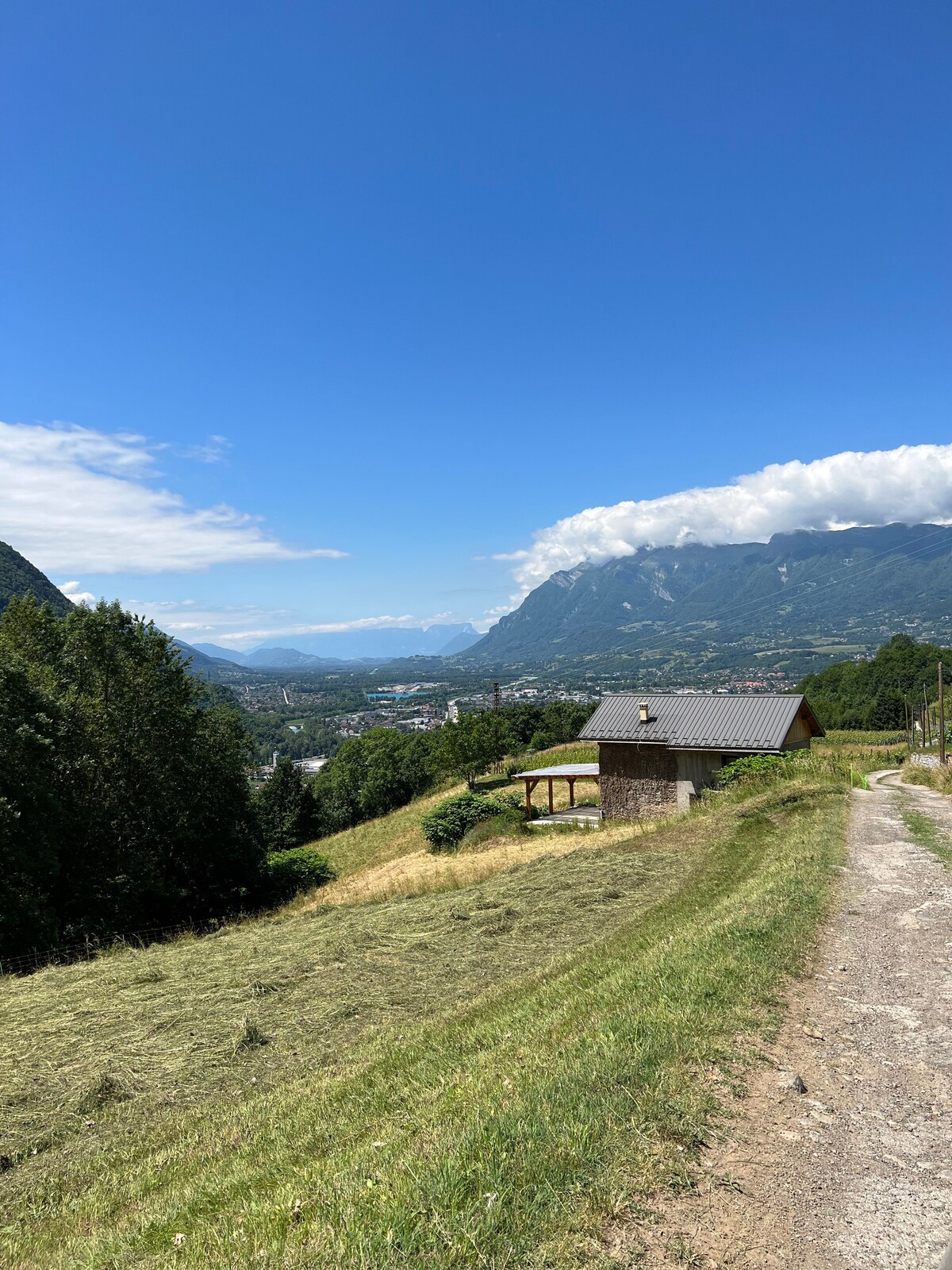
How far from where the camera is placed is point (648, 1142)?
3871 millimetres

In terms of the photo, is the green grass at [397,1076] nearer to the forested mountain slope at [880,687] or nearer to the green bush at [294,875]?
the green bush at [294,875]

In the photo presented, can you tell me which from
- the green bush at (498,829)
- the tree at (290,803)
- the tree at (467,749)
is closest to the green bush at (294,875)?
the green bush at (498,829)

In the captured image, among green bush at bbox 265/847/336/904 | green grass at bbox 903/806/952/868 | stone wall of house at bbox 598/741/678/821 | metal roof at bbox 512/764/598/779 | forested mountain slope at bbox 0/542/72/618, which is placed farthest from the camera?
forested mountain slope at bbox 0/542/72/618

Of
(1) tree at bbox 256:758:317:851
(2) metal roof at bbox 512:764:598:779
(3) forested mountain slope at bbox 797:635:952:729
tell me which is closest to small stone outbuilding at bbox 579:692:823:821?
(2) metal roof at bbox 512:764:598:779

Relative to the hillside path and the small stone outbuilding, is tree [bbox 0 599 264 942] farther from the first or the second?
the hillside path

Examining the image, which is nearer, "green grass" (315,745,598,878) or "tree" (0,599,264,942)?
"tree" (0,599,264,942)

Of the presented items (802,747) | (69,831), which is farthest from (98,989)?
(802,747)

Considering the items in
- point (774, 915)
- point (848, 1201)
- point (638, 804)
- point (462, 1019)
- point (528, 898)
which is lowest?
point (638, 804)

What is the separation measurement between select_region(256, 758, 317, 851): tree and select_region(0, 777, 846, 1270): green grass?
1827 inches

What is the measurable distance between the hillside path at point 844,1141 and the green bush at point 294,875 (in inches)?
1035

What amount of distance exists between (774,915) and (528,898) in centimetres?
560

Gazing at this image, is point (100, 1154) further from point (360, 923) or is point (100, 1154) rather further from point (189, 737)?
point (189, 737)

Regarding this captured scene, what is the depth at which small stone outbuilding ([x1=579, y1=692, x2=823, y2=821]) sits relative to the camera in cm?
2650

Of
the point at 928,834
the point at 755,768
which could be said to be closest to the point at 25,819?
the point at 928,834
